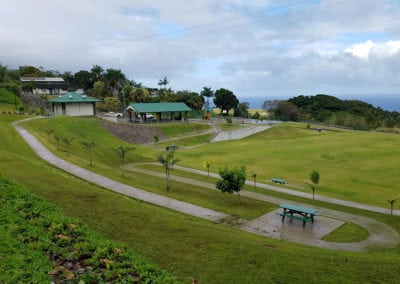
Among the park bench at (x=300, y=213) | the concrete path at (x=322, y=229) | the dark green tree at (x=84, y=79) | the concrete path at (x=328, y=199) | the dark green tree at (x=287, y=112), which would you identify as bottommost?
the concrete path at (x=328, y=199)

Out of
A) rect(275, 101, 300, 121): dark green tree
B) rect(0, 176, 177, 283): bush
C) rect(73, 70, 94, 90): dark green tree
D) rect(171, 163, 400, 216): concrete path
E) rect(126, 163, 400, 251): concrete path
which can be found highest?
rect(73, 70, 94, 90): dark green tree

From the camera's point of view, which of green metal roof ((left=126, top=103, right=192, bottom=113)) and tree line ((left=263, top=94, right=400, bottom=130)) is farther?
tree line ((left=263, top=94, right=400, bottom=130))

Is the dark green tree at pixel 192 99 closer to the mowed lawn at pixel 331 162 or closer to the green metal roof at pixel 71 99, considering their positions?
the green metal roof at pixel 71 99

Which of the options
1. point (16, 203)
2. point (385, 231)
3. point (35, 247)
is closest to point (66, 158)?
point (16, 203)

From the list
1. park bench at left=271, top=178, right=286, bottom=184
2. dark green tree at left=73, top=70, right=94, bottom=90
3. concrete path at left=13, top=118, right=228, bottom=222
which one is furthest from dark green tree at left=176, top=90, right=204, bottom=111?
concrete path at left=13, top=118, right=228, bottom=222

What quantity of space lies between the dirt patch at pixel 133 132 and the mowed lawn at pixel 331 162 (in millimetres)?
15044

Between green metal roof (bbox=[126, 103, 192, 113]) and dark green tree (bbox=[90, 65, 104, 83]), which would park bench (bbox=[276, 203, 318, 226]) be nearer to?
green metal roof (bbox=[126, 103, 192, 113])

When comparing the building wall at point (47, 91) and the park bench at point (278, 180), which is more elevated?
the building wall at point (47, 91)

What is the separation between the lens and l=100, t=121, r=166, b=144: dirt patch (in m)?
60.7

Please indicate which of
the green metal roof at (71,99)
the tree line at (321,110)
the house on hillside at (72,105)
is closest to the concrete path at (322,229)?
the green metal roof at (71,99)

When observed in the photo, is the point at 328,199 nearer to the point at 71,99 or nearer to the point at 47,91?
the point at 71,99

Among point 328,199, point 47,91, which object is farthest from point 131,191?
point 47,91

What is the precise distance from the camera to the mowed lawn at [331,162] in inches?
1171

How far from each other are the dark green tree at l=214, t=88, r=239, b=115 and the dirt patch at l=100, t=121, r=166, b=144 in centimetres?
4000
